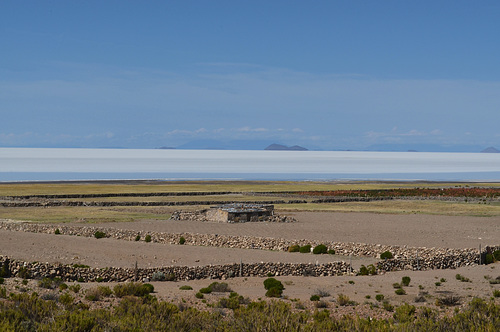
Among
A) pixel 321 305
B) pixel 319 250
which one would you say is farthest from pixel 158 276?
pixel 319 250

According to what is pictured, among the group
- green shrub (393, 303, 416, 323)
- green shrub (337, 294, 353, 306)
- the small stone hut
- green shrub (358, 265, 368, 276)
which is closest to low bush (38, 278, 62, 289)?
green shrub (337, 294, 353, 306)

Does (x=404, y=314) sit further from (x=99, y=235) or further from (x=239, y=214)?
(x=239, y=214)

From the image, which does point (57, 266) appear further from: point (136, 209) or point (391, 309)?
point (136, 209)

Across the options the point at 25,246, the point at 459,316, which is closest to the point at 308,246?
the point at 25,246

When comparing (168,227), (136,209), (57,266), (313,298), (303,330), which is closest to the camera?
(303,330)

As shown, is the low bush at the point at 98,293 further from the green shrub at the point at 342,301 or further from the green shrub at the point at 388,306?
the green shrub at the point at 388,306

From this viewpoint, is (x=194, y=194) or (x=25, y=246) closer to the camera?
(x=25, y=246)

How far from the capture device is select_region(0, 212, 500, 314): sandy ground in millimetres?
22719

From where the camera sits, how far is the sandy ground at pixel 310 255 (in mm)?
22719

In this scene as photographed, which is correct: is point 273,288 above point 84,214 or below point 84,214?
below

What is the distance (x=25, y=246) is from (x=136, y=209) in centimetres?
2531

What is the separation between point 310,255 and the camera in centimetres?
3166

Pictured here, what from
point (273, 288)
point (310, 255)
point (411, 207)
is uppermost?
point (411, 207)

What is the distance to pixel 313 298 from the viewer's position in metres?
20.5
